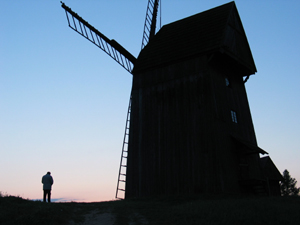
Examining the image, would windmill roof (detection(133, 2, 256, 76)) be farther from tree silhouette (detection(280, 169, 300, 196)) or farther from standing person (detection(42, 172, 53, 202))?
tree silhouette (detection(280, 169, 300, 196))

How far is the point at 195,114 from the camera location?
1798 centimetres

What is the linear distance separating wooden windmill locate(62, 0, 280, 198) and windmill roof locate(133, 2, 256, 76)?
62 millimetres

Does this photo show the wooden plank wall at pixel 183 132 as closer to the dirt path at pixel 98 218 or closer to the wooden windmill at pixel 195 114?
the wooden windmill at pixel 195 114

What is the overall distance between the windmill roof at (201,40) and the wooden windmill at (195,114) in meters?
0.06

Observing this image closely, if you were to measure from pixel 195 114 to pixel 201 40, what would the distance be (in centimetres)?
496

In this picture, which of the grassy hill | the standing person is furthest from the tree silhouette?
the standing person

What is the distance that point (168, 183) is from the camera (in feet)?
58.3

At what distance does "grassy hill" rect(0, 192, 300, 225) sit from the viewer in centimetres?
1061

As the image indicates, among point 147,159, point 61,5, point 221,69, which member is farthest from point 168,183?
point 61,5

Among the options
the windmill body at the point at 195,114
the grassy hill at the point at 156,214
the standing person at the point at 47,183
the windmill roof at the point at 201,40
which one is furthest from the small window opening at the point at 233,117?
the standing person at the point at 47,183

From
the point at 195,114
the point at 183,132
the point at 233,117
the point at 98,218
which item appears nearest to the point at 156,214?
the point at 98,218

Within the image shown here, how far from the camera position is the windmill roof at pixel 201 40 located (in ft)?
62.2

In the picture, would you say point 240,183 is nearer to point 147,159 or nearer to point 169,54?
point 147,159

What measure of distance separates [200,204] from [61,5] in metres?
19.5
